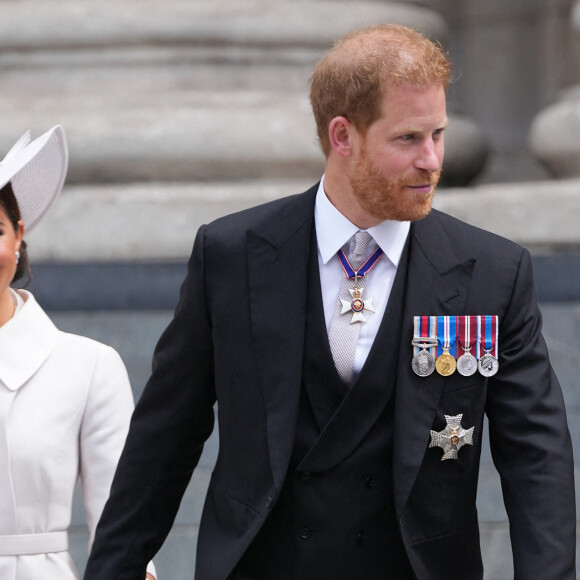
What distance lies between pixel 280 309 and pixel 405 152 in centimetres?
41

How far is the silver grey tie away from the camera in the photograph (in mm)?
2787

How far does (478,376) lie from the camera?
9.22 feet

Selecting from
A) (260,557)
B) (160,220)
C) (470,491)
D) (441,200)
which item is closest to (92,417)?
(260,557)

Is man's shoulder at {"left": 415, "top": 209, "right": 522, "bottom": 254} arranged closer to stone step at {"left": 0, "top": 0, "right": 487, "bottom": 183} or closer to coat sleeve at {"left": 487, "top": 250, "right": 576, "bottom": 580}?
coat sleeve at {"left": 487, "top": 250, "right": 576, "bottom": 580}

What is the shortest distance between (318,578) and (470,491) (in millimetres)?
348

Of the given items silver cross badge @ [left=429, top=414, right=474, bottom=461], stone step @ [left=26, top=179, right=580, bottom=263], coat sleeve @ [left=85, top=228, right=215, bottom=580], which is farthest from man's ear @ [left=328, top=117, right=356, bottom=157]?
stone step @ [left=26, top=179, right=580, bottom=263]

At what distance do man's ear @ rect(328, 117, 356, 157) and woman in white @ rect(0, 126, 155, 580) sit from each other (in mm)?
867

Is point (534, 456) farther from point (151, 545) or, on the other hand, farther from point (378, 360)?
point (151, 545)

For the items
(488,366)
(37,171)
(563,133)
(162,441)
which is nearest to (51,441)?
(162,441)

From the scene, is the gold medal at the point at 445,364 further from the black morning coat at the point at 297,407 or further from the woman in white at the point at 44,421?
the woman in white at the point at 44,421

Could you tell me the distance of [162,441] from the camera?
2.96m

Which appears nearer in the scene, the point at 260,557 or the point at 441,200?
the point at 260,557

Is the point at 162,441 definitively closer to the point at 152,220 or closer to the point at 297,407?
the point at 297,407

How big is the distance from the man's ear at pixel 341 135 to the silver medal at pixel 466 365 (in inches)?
18.2
